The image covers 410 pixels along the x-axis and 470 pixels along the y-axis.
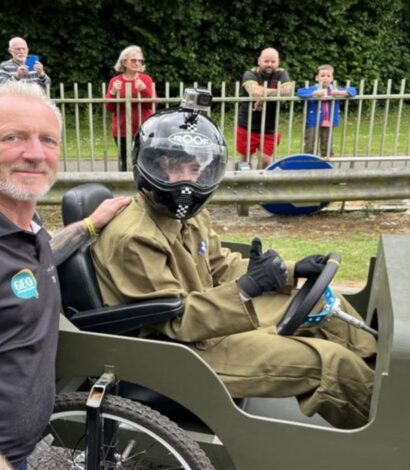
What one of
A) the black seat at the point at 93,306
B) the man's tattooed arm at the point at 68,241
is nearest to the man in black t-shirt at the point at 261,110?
the man's tattooed arm at the point at 68,241

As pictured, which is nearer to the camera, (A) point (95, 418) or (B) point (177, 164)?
(A) point (95, 418)

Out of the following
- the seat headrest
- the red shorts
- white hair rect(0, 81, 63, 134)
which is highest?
white hair rect(0, 81, 63, 134)

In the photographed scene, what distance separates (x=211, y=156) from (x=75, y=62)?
46.8 feet

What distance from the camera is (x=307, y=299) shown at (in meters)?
2.35

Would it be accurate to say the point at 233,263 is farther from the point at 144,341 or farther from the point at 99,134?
the point at 99,134

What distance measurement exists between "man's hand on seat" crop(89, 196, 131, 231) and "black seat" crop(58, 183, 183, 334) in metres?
0.09

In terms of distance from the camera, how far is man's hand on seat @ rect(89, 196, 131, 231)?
103 inches

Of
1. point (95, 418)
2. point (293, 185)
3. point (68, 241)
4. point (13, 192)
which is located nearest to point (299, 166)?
point (293, 185)

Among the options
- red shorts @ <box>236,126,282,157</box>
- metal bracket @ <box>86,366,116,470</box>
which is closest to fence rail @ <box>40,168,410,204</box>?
red shorts @ <box>236,126,282,157</box>

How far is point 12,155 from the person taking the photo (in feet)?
6.10

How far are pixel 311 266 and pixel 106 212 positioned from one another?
86cm

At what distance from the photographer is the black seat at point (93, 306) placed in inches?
93.0

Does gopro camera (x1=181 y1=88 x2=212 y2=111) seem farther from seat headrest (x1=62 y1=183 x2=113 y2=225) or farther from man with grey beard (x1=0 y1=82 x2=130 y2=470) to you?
man with grey beard (x1=0 y1=82 x2=130 y2=470)

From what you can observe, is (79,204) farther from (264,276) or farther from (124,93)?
(124,93)
